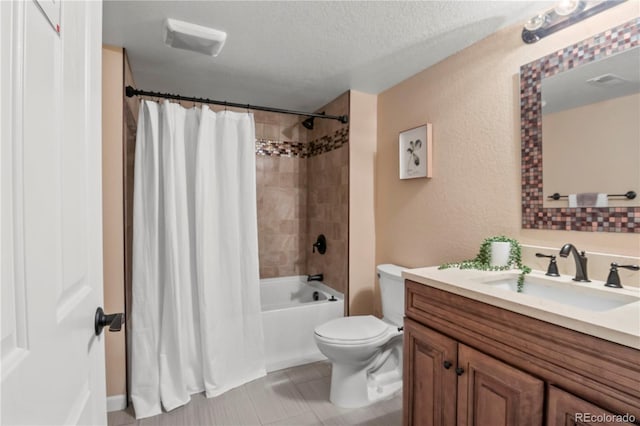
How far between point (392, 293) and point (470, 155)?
1038 millimetres

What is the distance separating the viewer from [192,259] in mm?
2059

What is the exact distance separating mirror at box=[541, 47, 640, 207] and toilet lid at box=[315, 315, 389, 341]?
1.15m

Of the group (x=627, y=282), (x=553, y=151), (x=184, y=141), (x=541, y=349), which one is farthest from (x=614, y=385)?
(x=184, y=141)

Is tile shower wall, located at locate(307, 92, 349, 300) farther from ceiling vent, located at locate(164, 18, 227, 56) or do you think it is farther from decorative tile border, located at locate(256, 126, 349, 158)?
ceiling vent, located at locate(164, 18, 227, 56)

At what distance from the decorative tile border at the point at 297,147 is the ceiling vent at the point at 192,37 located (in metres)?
1.27

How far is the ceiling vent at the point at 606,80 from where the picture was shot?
1.22 metres

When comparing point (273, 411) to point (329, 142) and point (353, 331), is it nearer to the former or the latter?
point (353, 331)

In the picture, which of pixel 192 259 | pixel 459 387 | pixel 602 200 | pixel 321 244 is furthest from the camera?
pixel 321 244

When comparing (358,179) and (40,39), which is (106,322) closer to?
(40,39)

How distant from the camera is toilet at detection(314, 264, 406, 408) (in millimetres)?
1816

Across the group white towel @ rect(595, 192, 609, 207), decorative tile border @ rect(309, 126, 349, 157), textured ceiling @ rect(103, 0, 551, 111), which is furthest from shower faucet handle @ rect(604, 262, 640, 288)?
decorative tile border @ rect(309, 126, 349, 157)

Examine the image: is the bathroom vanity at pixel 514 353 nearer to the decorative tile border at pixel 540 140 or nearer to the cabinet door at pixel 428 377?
the cabinet door at pixel 428 377

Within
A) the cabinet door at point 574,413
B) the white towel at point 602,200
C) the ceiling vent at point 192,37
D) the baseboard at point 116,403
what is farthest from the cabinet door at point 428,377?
the ceiling vent at point 192,37

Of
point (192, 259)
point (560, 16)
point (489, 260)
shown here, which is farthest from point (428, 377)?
point (560, 16)
